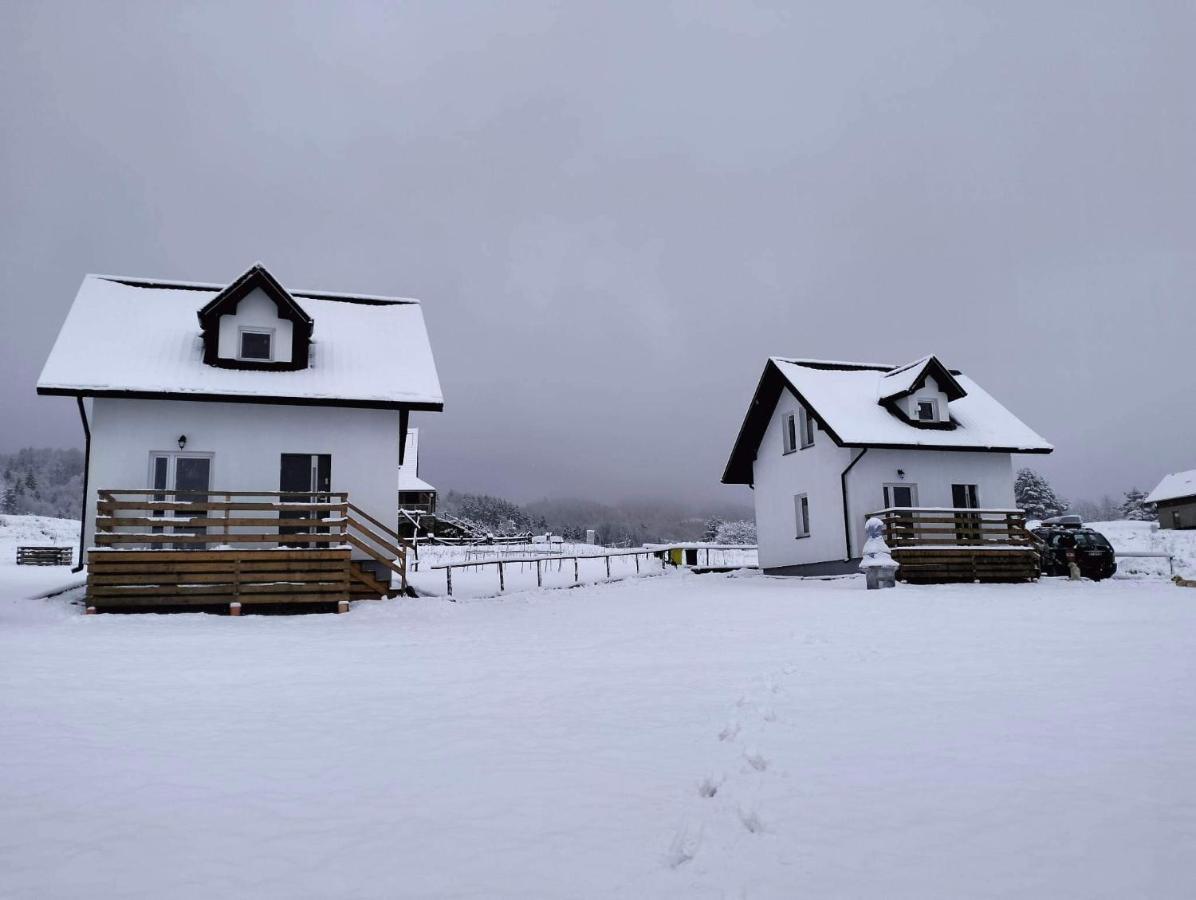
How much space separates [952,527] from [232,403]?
1950cm

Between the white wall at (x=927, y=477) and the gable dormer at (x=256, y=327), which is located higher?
the gable dormer at (x=256, y=327)

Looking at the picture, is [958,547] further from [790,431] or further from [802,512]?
[790,431]

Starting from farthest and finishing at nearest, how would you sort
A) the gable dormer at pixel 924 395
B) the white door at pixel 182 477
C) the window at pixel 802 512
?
the window at pixel 802 512 < the gable dormer at pixel 924 395 < the white door at pixel 182 477

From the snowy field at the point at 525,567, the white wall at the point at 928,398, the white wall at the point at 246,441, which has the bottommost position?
the snowy field at the point at 525,567

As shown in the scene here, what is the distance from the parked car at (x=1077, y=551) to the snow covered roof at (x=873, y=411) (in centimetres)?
258

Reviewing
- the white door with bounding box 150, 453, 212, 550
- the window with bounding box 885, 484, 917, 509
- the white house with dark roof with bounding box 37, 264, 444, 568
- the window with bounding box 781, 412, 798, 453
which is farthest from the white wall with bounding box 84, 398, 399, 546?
the window with bounding box 885, 484, 917, 509

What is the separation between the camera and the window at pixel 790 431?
87.7ft

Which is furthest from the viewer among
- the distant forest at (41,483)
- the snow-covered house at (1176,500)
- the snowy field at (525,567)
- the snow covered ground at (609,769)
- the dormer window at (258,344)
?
the distant forest at (41,483)

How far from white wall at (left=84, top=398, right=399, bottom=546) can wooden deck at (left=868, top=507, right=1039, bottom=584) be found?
1334cm

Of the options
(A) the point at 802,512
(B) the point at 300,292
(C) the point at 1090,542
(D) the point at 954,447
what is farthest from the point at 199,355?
(C) the point at 1090,542

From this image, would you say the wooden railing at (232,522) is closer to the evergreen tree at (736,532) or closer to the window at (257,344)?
the window at (257,344)

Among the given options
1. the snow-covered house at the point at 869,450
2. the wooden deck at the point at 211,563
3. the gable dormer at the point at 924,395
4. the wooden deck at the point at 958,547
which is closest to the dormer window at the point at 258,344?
the wooden deck at the point at 211,563

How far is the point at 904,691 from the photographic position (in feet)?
23.8

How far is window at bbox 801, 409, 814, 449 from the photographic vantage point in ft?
83.6
